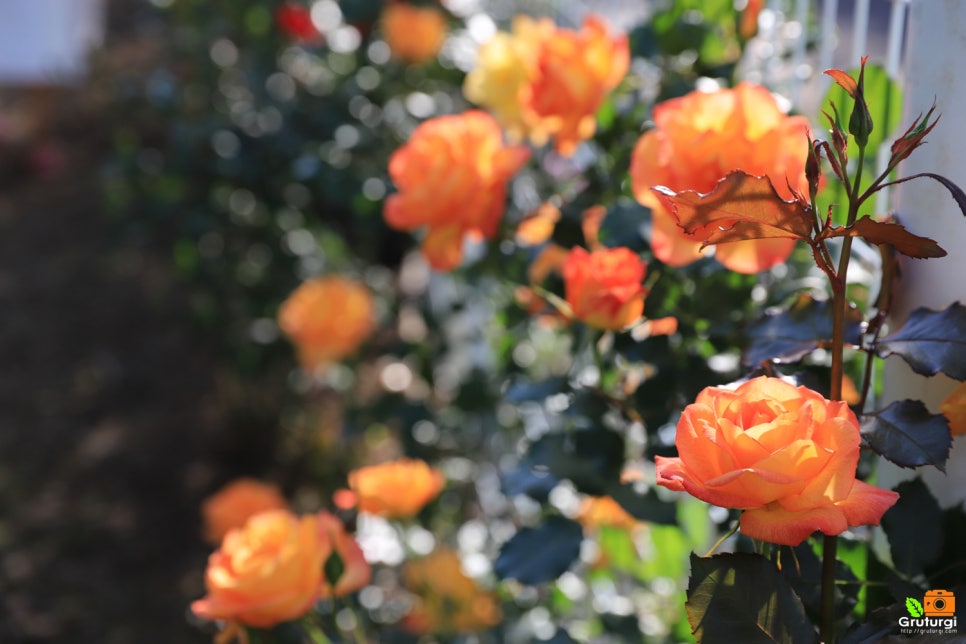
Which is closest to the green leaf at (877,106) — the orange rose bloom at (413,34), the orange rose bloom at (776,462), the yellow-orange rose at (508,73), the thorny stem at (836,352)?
the thorny stem at (836,352)

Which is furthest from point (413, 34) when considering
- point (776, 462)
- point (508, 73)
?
point (776, 462)

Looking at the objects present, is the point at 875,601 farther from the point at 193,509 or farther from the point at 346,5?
the point at 193,509

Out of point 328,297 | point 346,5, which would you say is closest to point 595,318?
point 328,297

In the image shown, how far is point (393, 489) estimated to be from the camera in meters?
1.23

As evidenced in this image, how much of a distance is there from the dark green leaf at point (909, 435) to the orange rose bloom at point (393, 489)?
68 cm

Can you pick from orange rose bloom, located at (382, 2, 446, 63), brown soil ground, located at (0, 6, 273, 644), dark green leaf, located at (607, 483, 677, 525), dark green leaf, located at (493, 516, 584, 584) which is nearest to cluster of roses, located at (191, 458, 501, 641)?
dark green leaf, located at (493, 516, 584, 584)

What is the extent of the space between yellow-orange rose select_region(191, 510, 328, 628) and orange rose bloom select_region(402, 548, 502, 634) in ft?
1.70

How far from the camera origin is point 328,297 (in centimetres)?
204

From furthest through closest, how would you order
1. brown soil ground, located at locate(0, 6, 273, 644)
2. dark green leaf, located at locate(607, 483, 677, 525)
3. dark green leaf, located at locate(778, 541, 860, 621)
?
brown soil ground, located at locate(0, 6, 273, 644) → dark green leaf, located at locate(607, 483, 677, 525) → dark green leaf, located at locate(778, 541, 860, 621)

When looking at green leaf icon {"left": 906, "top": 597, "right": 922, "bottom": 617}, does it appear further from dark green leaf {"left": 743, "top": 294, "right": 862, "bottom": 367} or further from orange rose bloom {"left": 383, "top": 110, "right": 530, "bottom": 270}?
orange rose bloom {"left": 383, "top": 110, "right": 530, "bottom": 270}

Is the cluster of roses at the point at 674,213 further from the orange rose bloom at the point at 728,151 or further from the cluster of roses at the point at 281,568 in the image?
the cluster of roses at the point at 281,568

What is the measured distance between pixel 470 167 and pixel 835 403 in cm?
54

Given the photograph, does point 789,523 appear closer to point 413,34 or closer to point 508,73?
point 508,73

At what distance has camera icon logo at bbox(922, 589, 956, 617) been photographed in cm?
63
